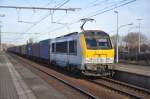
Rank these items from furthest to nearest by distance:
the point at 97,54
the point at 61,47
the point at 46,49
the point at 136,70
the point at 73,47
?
the point at 46,49 < the point at 136,70 < the point at 61,47 < the point at 73,47 < the point at 97,54

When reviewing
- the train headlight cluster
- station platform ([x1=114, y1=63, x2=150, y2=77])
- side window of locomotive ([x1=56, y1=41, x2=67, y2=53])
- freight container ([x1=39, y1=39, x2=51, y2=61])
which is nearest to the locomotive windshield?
the train headlight cluster

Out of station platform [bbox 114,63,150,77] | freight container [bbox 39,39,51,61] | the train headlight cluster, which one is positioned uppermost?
freight container [bbox 39,39,51,61]

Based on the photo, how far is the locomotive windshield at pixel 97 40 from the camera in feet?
66.8

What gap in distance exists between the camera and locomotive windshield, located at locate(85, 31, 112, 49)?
66.8 feet

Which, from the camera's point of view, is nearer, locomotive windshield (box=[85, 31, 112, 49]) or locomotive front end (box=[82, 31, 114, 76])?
locomotive front end (box=[82, 31, 114, 76])

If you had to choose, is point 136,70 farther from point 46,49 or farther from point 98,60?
point 46,49

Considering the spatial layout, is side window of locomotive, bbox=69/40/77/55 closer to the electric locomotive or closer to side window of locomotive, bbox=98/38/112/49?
the electric locomotive

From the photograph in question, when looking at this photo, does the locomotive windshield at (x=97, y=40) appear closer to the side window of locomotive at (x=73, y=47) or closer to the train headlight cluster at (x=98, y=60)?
the train headlight cluster at (x=98, y=60)

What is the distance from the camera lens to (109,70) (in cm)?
2022

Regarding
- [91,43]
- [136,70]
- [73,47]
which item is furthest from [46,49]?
[91,43]

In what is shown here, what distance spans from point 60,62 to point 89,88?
32.9ft

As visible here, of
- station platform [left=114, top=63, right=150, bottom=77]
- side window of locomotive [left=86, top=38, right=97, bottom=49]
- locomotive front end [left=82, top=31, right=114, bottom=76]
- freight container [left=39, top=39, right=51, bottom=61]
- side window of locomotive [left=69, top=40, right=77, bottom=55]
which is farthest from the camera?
freight container [left=39, top=39, right=51, bottom=61]

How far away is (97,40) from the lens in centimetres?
2053

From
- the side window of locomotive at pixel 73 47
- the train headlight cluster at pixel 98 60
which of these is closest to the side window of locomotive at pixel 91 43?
the train headlight cluster at pixel 98 60
